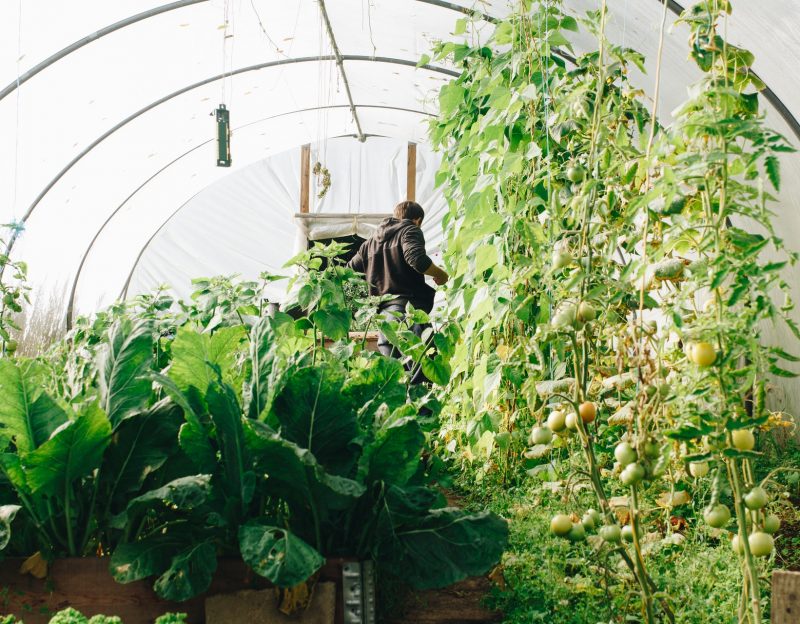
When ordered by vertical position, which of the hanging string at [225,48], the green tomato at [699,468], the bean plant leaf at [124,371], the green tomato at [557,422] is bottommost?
the green tomato at [699,468]

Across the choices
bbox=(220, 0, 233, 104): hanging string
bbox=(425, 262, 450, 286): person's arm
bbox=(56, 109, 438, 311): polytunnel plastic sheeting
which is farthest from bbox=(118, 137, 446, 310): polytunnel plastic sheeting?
bbox=(425, 262, 450, 286): person's arm

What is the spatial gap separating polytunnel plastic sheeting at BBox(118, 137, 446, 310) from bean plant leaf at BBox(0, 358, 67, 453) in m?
8.11

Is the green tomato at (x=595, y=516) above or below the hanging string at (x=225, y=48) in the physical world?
below

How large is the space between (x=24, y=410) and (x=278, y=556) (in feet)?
→ 2.40

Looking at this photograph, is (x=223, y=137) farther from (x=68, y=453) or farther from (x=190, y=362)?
(x=68, y=453)

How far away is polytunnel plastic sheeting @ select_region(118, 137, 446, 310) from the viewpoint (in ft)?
33.0

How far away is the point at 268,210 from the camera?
10.5m

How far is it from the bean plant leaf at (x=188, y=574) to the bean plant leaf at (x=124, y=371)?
403mm

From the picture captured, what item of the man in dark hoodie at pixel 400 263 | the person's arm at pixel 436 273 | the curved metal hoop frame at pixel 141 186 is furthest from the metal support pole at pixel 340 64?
the person's arm at pixel 436 273

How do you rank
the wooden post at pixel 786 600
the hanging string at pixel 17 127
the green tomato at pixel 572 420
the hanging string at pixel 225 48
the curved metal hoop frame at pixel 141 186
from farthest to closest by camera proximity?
the curved metal hoop frame at pixel 141 186
the hanging string at pixel 225 48
the hanging string at pixel 17 127
the green tomato at pixel 572 420
the wooden post at pixel 786 600

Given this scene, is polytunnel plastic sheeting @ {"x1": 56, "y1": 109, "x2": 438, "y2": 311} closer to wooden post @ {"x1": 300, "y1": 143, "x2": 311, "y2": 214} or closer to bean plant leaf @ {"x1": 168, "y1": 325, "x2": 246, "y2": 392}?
wooden post @ {"x1": 300, "y1": 143, "x2": 311, "y2": 214}

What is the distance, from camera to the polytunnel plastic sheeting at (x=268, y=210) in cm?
1005

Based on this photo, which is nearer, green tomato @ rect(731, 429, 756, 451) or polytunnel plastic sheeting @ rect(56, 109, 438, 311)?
green tomato @ rect(731, 429, 756, 451)

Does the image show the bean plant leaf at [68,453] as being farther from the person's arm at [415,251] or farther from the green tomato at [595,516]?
the person's arm at [415,251]
